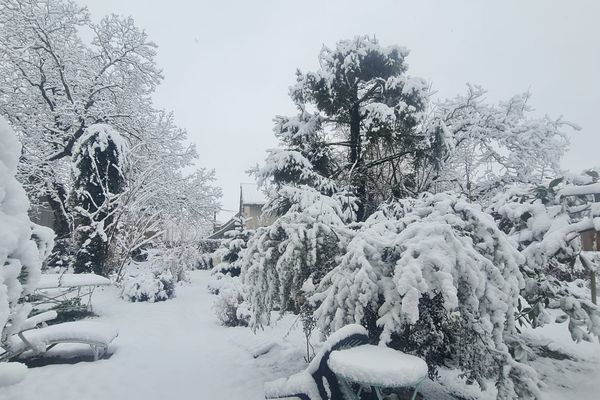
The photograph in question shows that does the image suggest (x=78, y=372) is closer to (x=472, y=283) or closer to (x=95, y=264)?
(x=472, y=283)

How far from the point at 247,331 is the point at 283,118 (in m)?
5.48

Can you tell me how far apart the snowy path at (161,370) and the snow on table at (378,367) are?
6.48 feet

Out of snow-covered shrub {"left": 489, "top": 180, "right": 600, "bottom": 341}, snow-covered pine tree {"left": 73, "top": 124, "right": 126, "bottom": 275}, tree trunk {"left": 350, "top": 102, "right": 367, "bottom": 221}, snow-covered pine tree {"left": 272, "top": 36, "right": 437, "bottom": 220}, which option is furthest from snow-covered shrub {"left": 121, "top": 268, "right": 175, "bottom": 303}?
snow-covered shrub {"left": 489, "top": 180, "right": 600, "bottom": 341}

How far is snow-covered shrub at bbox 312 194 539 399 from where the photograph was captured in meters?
3.21

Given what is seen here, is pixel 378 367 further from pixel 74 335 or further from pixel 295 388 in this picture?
pixel 74 335

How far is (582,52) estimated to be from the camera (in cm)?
1533

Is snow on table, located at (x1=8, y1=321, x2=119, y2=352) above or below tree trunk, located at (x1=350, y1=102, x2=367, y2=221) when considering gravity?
below

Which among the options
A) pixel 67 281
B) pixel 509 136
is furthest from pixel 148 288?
pixel 509 136

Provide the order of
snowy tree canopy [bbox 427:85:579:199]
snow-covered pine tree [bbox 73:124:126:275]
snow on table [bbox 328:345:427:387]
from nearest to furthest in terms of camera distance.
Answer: snow on table [bbox 328:345:427:387] → snowy tree canopy [bbox 427:85:579:199] → snow-covered pine tree [bbox 73:124:126:275]

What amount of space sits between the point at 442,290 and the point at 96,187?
12.3m

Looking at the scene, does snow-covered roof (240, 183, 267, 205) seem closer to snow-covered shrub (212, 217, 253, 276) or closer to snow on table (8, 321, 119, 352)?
snow-covered shrub (212, 217, 253, 276)

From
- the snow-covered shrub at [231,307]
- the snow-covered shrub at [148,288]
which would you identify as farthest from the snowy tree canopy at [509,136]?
the snow-covered shrub at [148,288]

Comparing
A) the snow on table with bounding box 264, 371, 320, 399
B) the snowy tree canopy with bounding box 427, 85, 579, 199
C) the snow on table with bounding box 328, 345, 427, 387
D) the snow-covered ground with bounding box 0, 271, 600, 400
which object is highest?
the snowy tree canopy with bounding box 427, 85, 579, 199

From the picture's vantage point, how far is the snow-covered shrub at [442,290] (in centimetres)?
321
